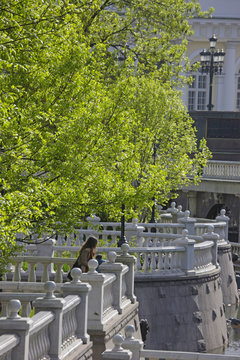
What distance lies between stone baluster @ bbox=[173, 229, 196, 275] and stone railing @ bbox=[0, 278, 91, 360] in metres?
9.08

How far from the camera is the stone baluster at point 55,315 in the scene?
1318 cm

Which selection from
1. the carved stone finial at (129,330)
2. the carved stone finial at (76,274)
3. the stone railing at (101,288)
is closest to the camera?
the carved stone finial at (129,330)

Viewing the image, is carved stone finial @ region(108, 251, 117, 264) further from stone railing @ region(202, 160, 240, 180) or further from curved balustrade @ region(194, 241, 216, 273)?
stone railing @ region(202, 160, 240, 180)

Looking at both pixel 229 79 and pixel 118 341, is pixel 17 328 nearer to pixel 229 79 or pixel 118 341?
pixel 118 341

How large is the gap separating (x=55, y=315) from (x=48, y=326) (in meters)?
0.18

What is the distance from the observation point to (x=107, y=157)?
21.7 metres

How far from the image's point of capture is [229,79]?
271ft

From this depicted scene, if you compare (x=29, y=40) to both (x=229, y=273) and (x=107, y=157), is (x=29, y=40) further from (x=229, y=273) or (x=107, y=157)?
(x=229, y=273)

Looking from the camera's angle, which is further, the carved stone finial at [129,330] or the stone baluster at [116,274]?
the stone baluster at [116,274]

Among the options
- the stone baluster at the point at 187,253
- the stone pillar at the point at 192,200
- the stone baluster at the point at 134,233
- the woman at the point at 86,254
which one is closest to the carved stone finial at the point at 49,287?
the woman at the point at 86,254

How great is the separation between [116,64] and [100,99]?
989cm

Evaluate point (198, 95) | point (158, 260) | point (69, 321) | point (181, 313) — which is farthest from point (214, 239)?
point (198, 95)

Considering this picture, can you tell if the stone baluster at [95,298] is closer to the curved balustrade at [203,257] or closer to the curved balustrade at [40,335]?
the curved balustrade at [40,335]

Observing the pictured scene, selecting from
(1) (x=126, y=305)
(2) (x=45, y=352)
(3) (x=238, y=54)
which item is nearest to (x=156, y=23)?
(1) (x=126, y=305)
